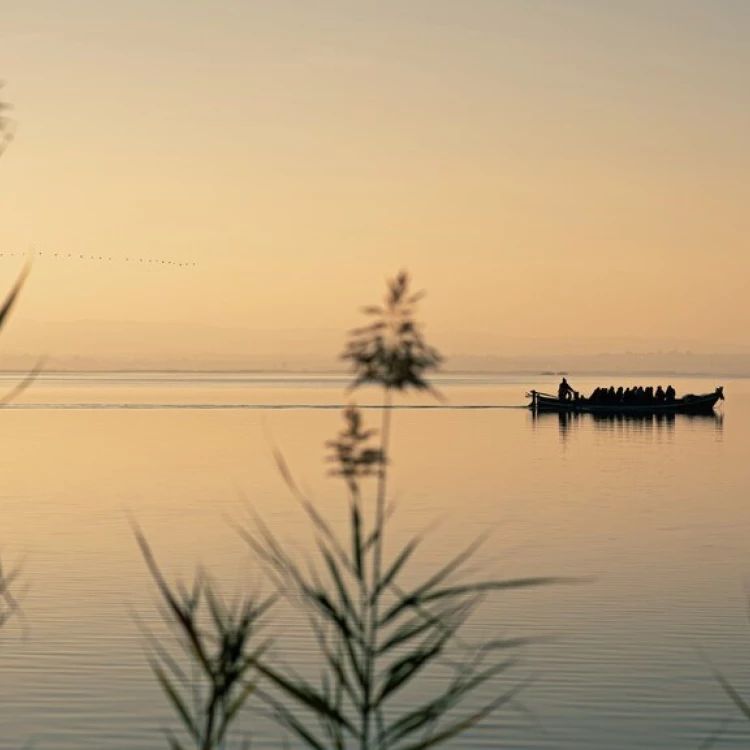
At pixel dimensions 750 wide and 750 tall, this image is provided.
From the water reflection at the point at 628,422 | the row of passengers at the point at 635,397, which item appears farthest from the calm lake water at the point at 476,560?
the row of passengers at the point at 635,397

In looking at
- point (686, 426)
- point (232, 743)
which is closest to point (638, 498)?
point (232, 743)

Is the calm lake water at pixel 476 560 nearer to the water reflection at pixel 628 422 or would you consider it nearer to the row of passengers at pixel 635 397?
the water reflection at pixel 628 422

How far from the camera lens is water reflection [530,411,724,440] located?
310 feet

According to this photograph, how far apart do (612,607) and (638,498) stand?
2185 centimetres

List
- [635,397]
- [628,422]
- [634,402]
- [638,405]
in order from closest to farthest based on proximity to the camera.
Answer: [628,422], [638,405], [635,397], [634,402]

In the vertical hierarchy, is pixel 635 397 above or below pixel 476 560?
above

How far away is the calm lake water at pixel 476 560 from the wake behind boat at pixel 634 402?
107 feet

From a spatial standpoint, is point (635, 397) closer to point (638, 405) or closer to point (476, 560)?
point (638, 405)

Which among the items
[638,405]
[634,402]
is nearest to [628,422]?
[638,405]

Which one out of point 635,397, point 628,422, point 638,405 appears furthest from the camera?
point 635,397

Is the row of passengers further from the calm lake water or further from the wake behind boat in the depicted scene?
the calm lake water

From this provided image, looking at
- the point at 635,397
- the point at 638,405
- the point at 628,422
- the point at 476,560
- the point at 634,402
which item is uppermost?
the point at 635,397

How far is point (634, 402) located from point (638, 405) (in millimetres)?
534

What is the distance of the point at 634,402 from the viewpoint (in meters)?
113
